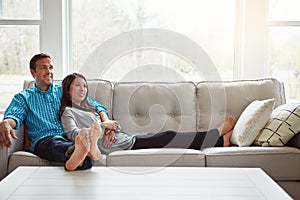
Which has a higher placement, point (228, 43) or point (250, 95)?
point (228, 43)

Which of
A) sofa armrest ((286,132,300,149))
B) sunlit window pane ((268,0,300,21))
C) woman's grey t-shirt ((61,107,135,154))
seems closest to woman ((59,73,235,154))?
woman's grey t-shirt ((61,107,135,154))

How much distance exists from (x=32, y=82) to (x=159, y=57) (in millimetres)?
1196

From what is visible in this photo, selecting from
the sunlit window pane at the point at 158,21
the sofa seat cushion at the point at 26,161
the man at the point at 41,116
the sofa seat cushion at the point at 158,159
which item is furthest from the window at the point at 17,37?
the sofa seat cushion at the point at 158,159

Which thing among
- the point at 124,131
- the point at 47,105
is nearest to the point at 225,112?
the point at 124,131

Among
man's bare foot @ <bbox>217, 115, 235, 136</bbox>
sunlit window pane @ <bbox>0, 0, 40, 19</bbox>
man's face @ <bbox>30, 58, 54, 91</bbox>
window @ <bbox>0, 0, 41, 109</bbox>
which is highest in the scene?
sunlit window pane @ <bbox>0, 0, 40, 19</bbox>

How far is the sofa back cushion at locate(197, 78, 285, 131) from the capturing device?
327 centimetres

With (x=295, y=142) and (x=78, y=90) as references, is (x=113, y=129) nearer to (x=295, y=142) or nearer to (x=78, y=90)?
(x=78, y=90)

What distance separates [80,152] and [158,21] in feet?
6.57

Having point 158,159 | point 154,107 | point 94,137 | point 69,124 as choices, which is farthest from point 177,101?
point 94,137

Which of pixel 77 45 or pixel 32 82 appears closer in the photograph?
pixel 32 82

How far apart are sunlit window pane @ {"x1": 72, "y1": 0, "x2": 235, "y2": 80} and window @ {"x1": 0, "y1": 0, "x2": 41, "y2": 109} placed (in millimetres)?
369

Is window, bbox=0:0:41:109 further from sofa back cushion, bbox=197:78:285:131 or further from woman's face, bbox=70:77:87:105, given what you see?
sofa back cushion, bbox=197:78:285:131

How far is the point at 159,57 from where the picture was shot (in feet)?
12.9

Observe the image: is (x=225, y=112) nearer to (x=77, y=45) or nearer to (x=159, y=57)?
(x=159, y=57)
